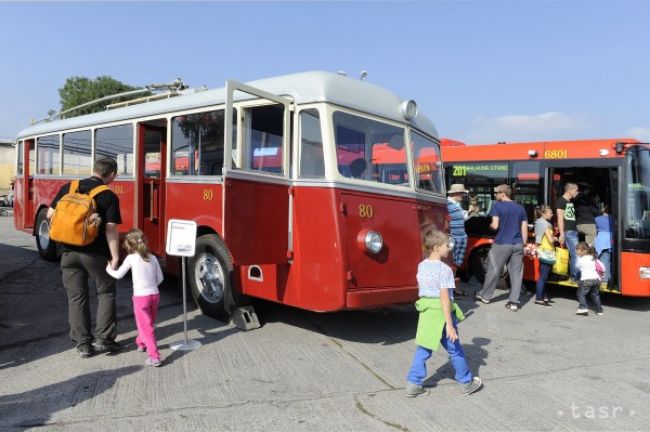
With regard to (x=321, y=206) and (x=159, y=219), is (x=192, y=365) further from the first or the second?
(x=159, y=219)

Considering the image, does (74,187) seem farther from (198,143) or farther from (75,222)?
(198,143)

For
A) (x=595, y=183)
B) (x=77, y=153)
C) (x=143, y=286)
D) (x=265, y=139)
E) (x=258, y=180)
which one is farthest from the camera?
(x=77, y=153)

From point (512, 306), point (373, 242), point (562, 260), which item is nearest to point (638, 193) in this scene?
point (562, 260)

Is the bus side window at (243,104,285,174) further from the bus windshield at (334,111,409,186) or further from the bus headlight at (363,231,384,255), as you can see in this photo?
the bus headlight at (363,231,384,255)

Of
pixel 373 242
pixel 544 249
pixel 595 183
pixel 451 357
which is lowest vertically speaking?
pixel 451 357

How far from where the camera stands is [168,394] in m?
3.87

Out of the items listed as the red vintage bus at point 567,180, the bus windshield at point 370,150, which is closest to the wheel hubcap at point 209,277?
the bus windshield at point 370,150

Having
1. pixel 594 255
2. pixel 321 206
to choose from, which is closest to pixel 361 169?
pixel 321 206

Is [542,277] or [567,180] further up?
[567,180]

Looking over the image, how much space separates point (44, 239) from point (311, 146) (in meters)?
7.05

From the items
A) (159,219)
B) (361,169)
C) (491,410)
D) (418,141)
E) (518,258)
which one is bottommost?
(491,410)

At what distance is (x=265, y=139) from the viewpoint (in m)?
5.28

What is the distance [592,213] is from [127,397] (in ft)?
23.5

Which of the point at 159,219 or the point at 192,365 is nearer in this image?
the point at 192,365
